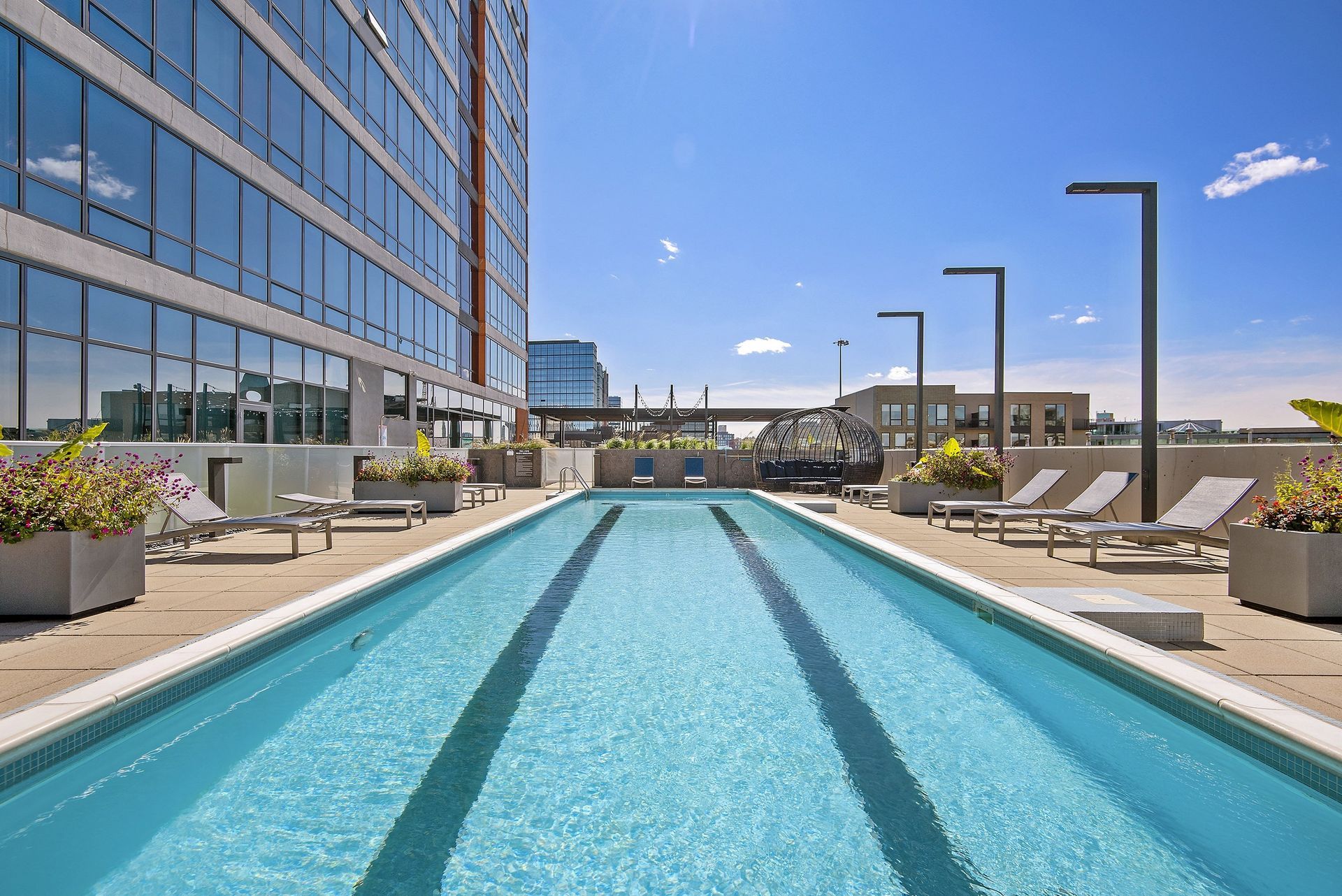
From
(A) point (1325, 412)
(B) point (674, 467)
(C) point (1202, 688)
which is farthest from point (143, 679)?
(B) point (674, 467)

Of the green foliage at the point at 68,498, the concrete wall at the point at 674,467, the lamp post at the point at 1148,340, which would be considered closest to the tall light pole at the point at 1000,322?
the lamp post at the point at 1148,340

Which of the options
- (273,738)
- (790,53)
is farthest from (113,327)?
(790,53)

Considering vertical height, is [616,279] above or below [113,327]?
above

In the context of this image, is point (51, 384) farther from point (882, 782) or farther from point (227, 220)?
point (882, 782)

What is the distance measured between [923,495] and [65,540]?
11523 millimetres

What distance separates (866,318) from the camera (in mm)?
16734

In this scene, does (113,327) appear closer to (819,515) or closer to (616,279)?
(819,515)

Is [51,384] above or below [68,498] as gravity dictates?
above

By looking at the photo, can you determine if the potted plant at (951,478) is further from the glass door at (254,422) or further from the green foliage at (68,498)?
the glass door at (254,422)

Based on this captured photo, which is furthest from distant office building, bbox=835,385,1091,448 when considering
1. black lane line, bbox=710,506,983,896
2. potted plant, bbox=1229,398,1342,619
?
black lane line, bbox=710,506,983,896

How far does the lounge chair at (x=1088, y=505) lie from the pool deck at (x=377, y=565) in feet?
1.18

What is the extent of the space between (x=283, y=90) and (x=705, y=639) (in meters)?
14.6

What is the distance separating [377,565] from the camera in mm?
6270

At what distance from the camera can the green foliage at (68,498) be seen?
13.7 feet
